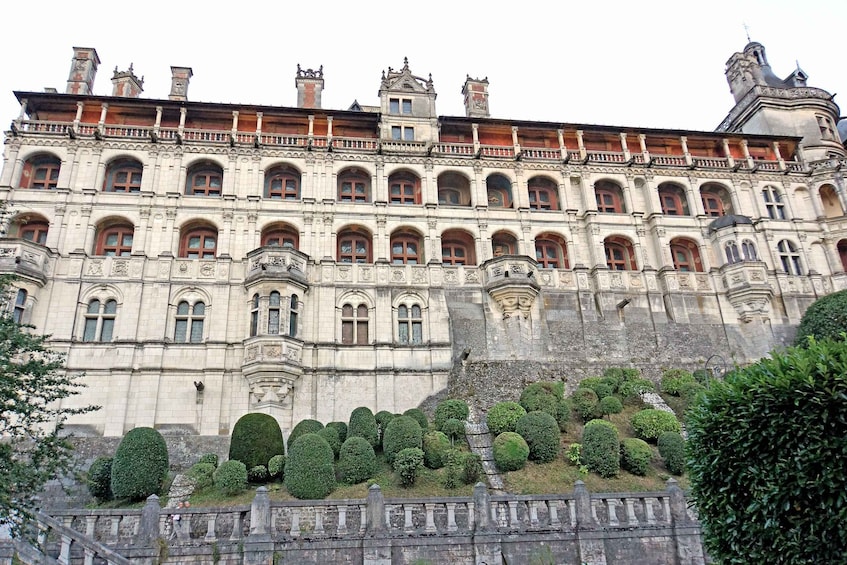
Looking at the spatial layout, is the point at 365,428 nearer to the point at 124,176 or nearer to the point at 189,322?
the point at 189,322

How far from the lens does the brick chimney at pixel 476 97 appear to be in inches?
1753

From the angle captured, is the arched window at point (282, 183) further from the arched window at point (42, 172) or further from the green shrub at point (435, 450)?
the green shrub at point (435, 450)

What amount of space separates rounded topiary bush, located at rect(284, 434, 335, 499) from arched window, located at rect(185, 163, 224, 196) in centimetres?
2031

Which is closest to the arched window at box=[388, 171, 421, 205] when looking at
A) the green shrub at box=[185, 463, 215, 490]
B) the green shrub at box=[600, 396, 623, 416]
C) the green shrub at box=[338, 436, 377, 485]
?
the green shrub at box=[600, 396, 623, 416]

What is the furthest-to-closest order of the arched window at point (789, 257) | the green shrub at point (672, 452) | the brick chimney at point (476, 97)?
the brick chimney at point (476, 97) < the arched window at point (789, 257) < the green shrub at point (672, 452)

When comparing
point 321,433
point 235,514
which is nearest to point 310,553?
point 235,514

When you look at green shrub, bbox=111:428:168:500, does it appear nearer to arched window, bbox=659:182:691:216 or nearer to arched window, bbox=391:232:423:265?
arched window, bbox=391:232:423:265

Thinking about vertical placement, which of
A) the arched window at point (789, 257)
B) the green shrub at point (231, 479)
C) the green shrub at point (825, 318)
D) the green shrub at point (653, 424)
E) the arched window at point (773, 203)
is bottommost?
the green shrub at point (231, 479)

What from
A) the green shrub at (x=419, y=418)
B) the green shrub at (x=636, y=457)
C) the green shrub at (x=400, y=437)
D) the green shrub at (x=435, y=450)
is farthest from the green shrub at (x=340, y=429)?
the green shrub at (x=636, y=457)

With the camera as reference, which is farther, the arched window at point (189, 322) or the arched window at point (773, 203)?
the arched window at point (773, 203)

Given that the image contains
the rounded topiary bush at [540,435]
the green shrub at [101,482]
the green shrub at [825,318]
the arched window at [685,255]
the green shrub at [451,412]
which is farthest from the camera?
the arched window at [685,255]

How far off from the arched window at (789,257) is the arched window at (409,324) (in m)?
24.4

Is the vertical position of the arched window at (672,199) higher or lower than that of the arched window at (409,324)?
higher

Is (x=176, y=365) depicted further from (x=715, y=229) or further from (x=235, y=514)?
(x=715, y=229)
